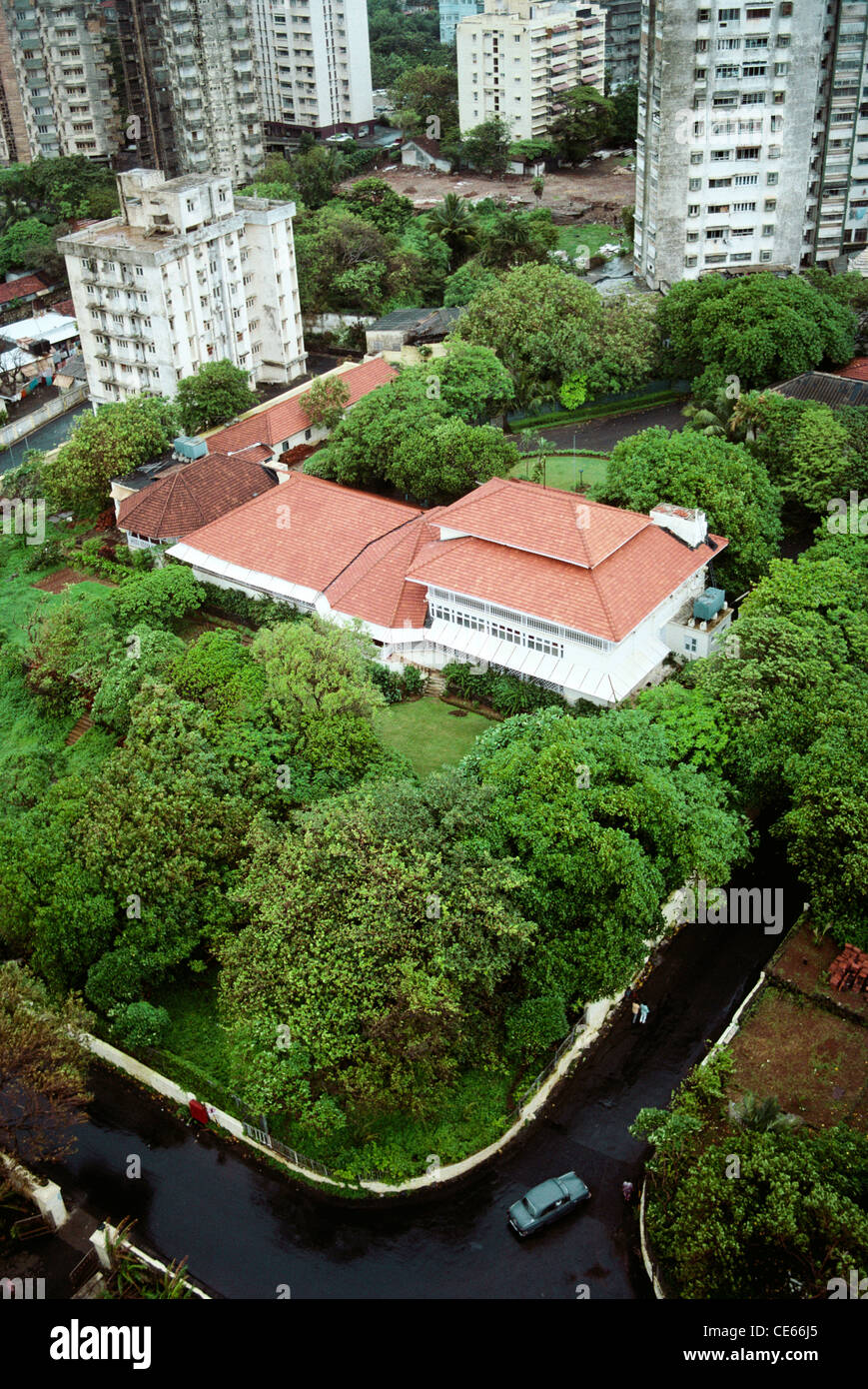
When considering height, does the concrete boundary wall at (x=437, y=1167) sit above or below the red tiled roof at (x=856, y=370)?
below

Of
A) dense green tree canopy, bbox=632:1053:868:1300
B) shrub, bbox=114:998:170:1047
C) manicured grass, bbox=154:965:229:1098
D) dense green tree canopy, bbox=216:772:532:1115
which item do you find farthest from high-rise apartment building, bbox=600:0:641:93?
dense green tree canopy, bbox=632:1053:868:1300

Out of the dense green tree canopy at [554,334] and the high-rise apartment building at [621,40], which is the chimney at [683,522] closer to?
the dense green tree canopy at [554,334]

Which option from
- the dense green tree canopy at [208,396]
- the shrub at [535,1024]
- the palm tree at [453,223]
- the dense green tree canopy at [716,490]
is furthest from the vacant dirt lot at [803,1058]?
the palm tree at [453,223]

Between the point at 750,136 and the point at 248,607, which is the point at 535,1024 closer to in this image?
the point at 248,607

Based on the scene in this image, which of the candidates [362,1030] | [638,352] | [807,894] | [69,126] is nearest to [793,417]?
[638,352]

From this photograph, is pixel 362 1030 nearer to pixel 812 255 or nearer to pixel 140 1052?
pixel 140 1052

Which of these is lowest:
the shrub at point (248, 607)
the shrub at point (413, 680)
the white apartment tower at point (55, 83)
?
the shrub at point (413, 680)

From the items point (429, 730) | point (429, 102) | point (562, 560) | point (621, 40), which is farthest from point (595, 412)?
point (621, 40)
